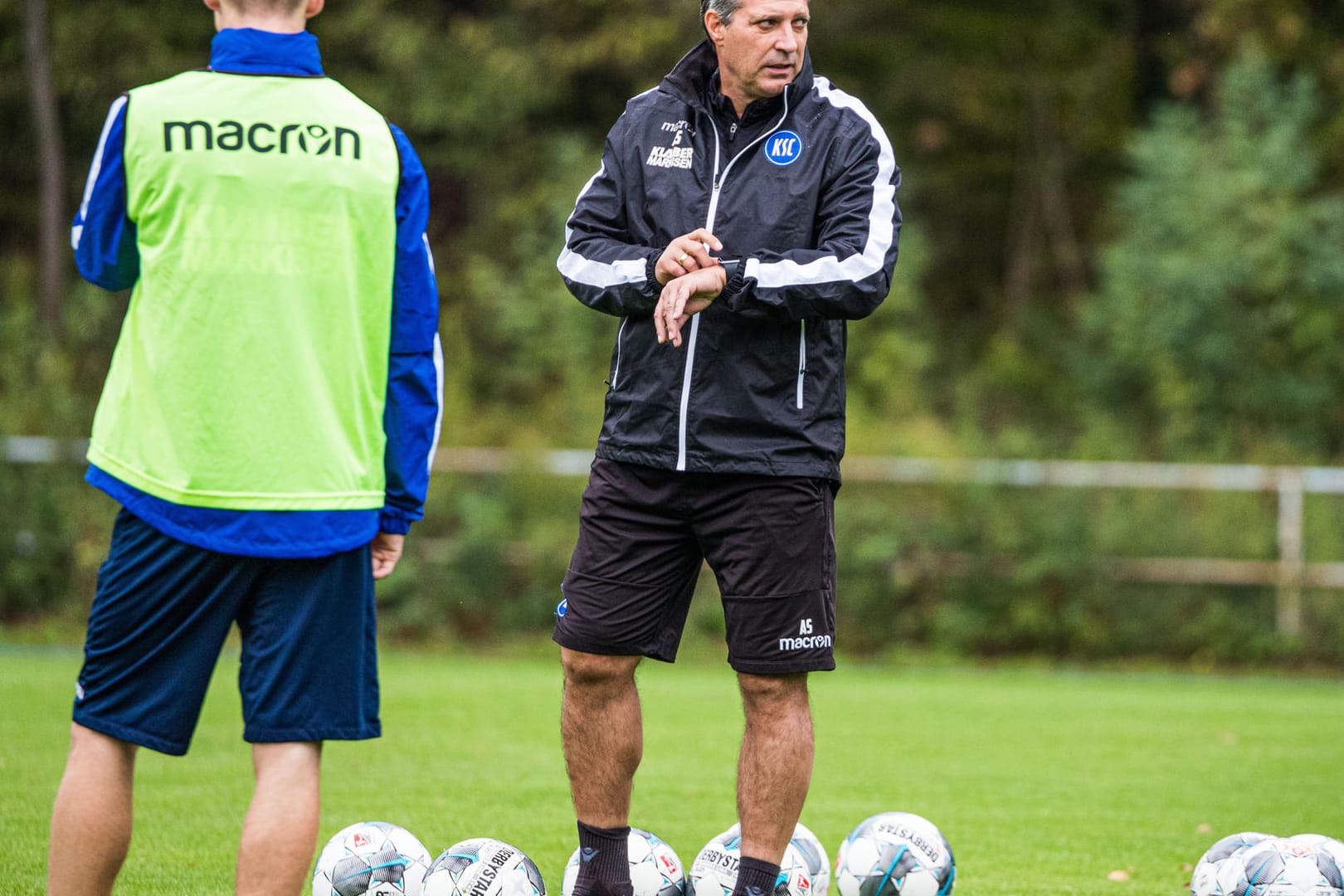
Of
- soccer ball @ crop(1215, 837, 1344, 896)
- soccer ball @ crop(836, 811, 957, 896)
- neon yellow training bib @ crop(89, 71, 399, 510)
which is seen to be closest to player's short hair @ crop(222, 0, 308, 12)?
neon yellow training bib @ crop(89, 71, 399, 510)

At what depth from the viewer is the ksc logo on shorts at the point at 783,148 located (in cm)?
411

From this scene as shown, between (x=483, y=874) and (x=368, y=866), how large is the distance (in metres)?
0.35

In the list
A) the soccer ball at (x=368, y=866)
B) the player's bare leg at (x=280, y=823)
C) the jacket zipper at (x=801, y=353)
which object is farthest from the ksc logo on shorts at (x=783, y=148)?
the soccer ball at (x=368, y=866)

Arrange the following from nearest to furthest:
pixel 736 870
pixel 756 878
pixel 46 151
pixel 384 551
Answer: pixel 384 551
pixel 756 878
pixel 736 870
pixel 46 151

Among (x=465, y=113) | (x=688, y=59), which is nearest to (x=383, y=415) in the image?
(x=688, y=59)

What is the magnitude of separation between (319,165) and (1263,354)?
46.5 ft

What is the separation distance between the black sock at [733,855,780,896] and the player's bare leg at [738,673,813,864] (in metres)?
0.02

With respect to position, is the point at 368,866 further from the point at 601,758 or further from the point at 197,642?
the point at 197,642

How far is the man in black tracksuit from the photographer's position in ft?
13.2

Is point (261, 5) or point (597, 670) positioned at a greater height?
point (261, 5)

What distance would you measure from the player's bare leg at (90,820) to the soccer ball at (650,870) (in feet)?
4.24

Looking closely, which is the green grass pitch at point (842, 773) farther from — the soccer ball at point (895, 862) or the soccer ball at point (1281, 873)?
the soccer ball at point (1281, 873)

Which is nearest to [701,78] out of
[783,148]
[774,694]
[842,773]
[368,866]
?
[783,148]

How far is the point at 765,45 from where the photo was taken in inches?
162
